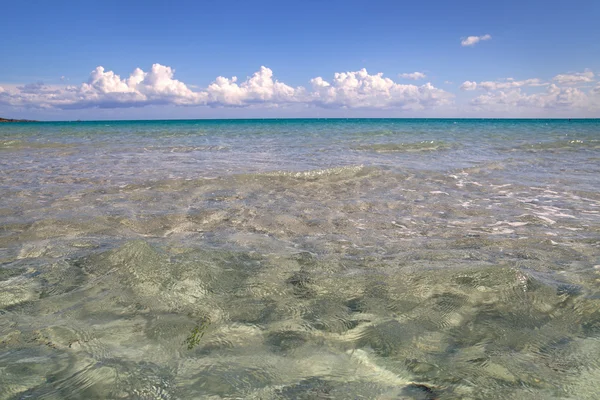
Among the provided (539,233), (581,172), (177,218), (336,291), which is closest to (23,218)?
(177,218)

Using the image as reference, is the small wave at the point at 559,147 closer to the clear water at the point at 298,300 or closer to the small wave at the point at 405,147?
the small wave at the point at 405,147

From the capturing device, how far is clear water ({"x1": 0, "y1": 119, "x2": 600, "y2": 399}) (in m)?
1.99

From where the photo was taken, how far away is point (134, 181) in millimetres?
8461

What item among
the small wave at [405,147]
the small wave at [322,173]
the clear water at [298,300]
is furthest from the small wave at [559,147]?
the clear water at [298,300]

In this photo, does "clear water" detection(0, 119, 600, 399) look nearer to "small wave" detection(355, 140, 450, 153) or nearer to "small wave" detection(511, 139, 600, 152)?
"small wave" detection(355, 140, 450, 153)

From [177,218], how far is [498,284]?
13.9ft

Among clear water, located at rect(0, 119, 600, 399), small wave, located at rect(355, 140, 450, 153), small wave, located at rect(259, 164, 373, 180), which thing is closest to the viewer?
clear water, located at rect(0, 119, 600, 399)

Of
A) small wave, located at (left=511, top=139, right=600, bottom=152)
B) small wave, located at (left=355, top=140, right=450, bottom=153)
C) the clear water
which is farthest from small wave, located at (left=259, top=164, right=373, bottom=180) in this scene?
small wave, located at (left=511, top=139, right=600, bottom=152)

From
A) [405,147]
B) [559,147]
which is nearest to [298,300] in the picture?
[405,147]

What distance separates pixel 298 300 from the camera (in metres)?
2.91

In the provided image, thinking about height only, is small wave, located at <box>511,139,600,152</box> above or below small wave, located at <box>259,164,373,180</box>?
above

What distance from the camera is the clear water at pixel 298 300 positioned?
1985mm

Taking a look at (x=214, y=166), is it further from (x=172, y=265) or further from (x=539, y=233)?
(x=539, y=233)

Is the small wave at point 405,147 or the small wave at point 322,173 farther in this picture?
the small wave at point 405,147
